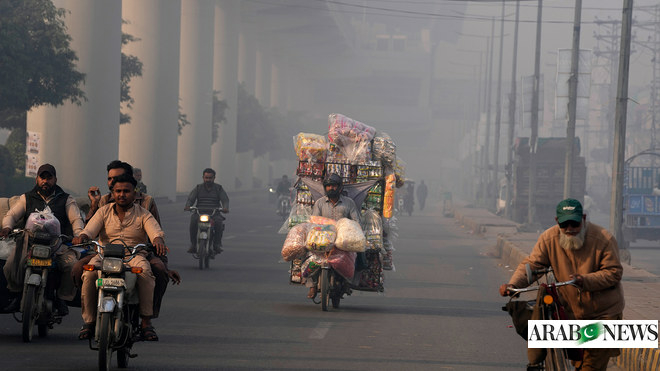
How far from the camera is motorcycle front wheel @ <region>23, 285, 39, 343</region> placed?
32.6ft

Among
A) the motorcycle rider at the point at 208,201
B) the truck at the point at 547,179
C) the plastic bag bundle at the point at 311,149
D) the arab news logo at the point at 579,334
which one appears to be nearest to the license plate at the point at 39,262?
the arab news logo at the point at 579,334

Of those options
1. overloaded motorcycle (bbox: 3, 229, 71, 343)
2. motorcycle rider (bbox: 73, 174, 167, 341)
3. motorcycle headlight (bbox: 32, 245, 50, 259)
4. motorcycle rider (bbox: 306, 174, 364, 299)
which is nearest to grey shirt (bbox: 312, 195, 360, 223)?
motorcycle rider (bbox: 306, 174, 364, 299)

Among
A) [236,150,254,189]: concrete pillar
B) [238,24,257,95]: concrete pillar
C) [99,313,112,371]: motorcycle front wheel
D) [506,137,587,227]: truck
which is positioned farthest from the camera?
[238,24,257,95]: concrete pillar

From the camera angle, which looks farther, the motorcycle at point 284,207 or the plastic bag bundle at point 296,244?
the motorcycle at point 284,207

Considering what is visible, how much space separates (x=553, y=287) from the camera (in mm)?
7305

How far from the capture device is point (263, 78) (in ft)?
332

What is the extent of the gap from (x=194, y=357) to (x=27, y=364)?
1.49 metres

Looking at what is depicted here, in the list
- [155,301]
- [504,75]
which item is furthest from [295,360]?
[504,75]

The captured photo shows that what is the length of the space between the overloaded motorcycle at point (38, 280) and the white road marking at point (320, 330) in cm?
270

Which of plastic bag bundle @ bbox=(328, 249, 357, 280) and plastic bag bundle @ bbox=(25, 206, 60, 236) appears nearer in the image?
plastic bag bundle @ bbox=(25, 206, 60, 236)

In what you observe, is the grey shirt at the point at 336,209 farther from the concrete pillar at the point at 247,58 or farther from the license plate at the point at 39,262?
the concrete pillar at the point at 247,58

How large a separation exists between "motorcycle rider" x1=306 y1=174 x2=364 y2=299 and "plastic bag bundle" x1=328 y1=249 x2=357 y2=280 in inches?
16.8

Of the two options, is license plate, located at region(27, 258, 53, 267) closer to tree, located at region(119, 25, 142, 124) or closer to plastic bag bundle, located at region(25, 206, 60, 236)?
plastic bag bundle, located at region(25, 206, 60, 236)

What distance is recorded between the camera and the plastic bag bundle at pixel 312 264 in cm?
1387
